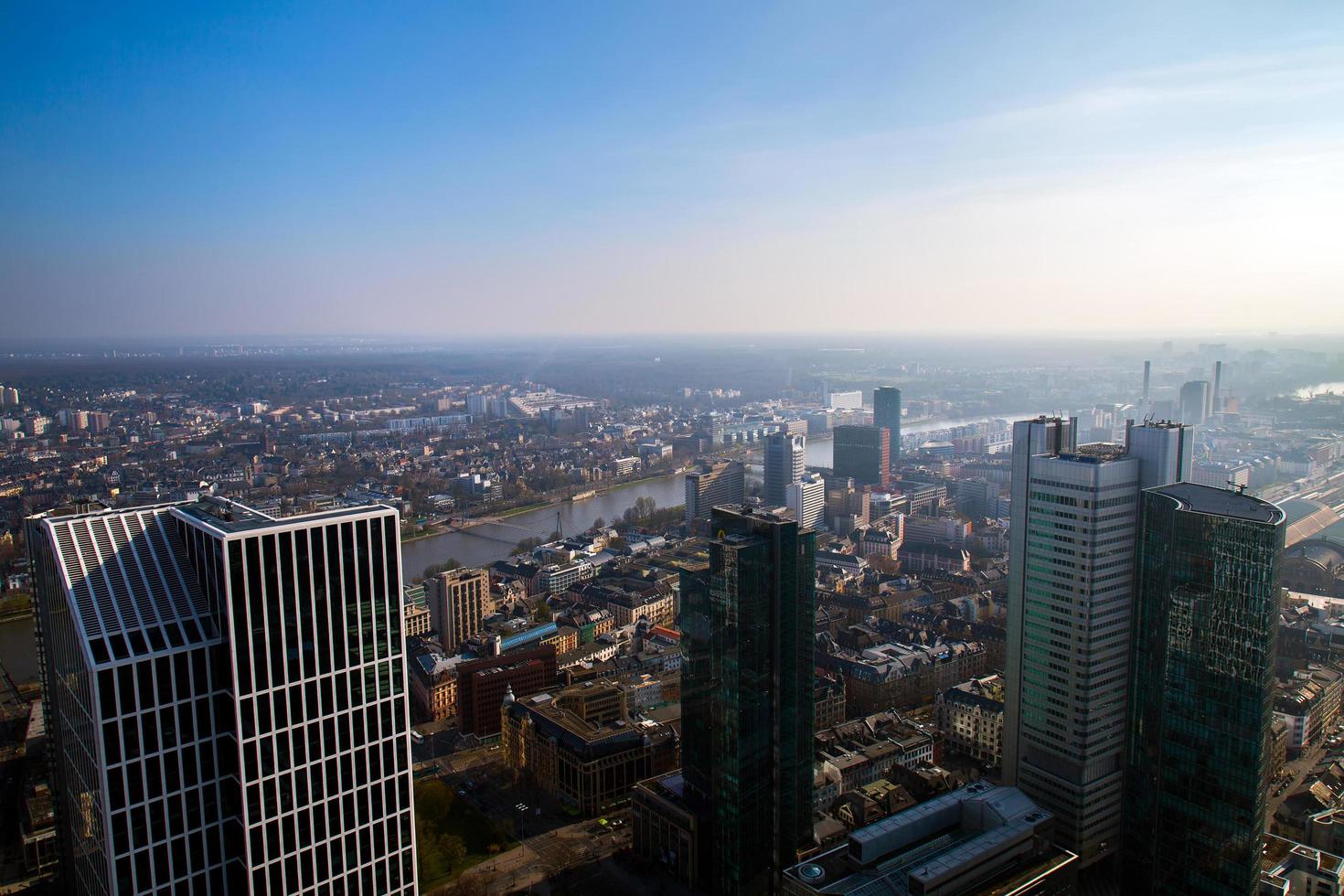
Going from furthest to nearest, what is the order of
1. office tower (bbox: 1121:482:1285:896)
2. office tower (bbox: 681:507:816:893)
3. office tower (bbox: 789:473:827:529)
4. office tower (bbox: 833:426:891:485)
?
office tower (bbox: 833:426:891:485) < office tower (bbox: 789:473:827:529) < office tower (bbox: 681:507:816:893) < office tower (bbox: 1121:482:1285:896)

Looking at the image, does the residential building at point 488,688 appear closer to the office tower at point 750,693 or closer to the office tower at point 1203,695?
the office tower at point 750,693

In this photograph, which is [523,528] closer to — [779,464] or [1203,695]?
[779,464]

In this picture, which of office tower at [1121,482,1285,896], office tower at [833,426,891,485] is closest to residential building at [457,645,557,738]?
office tower at [1121,482,1285,896]

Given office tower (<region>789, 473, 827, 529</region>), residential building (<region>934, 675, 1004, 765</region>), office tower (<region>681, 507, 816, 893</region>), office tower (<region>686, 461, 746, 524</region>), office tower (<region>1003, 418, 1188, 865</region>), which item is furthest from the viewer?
office tower (<region>789, 473, 827, 529</region>)

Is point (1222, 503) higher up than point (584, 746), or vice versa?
point (1222, 503)

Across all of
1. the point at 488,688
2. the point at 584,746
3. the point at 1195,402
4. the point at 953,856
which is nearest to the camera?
the point at 953,856

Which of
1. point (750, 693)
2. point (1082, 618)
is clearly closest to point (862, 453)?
point (1082, 618)

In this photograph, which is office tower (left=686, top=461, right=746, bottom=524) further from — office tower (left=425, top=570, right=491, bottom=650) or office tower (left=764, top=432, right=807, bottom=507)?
office tower (left=425, top=570, right=491, bottom=650)

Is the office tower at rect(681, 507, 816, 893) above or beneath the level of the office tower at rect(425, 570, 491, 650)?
above
